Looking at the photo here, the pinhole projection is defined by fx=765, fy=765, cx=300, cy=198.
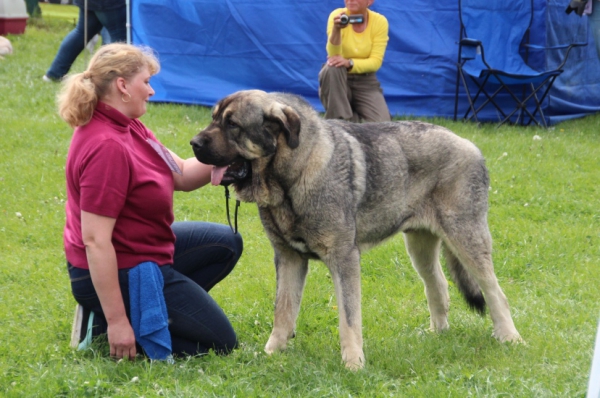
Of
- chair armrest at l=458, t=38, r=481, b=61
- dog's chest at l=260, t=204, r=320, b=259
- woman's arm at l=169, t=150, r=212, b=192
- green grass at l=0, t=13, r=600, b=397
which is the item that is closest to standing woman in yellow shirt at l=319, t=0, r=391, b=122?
green grass at l=0, t=13, r=600, b=397

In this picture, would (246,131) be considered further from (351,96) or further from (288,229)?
(351,96)

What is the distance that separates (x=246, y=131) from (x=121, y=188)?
0.68 meters

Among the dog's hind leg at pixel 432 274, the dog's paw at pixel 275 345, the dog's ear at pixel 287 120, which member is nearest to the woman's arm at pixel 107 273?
the dog's paw at pixel 275 345

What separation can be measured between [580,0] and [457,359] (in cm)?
563

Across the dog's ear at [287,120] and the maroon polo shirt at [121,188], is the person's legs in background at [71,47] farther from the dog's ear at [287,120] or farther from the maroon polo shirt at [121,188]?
the dog's ear at [287,120]

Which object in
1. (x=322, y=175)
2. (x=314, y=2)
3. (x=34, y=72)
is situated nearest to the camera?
(x=322, y=175)

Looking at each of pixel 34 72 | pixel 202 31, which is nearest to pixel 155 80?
pixel 202 31

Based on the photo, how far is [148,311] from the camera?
388 cm

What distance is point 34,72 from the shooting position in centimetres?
1212

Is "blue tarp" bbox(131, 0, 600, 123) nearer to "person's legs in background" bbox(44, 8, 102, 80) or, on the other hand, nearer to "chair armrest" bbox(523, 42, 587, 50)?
"chair armrest" bbox(523, 42, 587, 50)

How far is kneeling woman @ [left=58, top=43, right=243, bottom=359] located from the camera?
3.75 metres

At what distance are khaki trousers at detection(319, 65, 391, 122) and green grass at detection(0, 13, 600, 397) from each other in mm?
1282

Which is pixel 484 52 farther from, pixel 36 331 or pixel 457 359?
pixel 36 331

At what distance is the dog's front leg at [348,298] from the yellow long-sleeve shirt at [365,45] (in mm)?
4886
